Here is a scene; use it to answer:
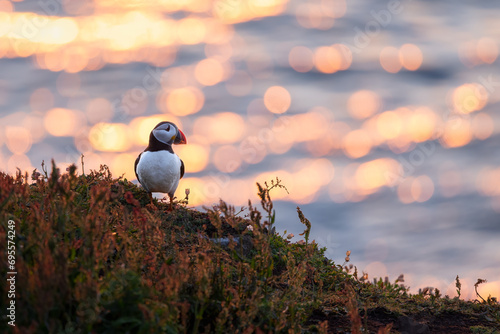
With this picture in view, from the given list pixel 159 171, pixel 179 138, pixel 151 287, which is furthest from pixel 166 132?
pixel 151 287

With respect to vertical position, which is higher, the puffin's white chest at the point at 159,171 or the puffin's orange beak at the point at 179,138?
the puffin's orange beak at the point at 179,138

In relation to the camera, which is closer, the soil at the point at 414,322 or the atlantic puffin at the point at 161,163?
the soil at the point at 414,322

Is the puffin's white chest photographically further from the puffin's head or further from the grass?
the grass

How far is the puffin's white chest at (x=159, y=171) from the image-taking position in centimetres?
817

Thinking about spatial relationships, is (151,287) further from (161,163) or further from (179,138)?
(179,138)

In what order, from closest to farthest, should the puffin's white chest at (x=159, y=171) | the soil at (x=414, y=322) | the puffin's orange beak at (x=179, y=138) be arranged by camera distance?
the soil at (x=414, y=322), the puffin's white chest at (x=159, y=171), the puffin's orange beak at (x=179, y=138)

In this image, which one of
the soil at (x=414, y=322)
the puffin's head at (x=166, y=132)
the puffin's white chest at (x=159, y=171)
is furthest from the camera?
the puffin's head at (x=166, y=132)

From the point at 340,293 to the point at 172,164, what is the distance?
3452 millimetres

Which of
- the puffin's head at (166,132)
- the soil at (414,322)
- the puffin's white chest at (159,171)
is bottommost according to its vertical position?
the soil at (414,322)

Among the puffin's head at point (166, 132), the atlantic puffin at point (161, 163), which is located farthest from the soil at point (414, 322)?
the puffin's head at point (166, 132)

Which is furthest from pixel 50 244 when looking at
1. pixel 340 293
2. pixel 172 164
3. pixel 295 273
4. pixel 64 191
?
pixel 172 164

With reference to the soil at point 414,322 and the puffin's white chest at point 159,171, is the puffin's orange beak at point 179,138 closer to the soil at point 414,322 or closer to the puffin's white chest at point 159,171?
the puffin's white chest at point 159,171

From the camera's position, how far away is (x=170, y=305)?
3496 mm

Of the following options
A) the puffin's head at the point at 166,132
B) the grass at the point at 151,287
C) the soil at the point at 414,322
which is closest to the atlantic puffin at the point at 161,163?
the puffin's head at the point at 166,132
